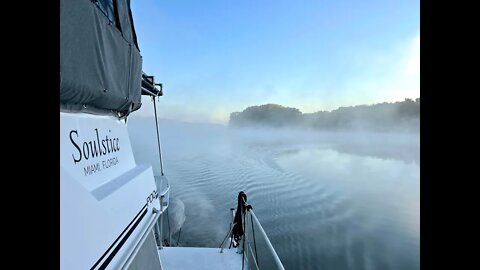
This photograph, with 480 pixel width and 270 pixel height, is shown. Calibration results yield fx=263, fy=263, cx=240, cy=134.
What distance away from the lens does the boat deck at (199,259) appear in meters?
2.73

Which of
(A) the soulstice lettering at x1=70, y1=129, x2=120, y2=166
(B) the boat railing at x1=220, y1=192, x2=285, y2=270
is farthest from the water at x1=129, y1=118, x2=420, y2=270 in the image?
(A) the soulstice lettering at x1=70, y1=129, x2=120, y2=166

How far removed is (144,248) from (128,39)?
→ 1441 millimetres

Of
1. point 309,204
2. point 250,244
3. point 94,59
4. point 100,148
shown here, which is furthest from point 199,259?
point 309,204

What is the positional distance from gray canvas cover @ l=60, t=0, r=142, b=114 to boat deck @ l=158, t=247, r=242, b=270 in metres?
1.80

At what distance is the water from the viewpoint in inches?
278

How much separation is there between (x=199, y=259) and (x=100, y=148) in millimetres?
1989

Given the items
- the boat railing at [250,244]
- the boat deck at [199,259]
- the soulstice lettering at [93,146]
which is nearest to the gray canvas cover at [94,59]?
the soulstice lettering at [93,146]

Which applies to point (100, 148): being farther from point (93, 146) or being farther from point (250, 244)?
point (250, 244)

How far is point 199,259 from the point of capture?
2887 mm

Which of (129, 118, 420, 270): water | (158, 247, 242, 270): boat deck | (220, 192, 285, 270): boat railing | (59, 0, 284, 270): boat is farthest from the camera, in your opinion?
(129, 118, 420, 270): water

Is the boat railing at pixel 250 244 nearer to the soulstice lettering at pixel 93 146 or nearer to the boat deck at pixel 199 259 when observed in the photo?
the boat deck at pixel 199 259

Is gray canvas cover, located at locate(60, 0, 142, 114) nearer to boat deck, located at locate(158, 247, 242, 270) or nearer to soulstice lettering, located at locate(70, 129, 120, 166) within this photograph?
soulstice lettering, located at locate(70, 129, 120, 166)

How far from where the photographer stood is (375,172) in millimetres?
16219
